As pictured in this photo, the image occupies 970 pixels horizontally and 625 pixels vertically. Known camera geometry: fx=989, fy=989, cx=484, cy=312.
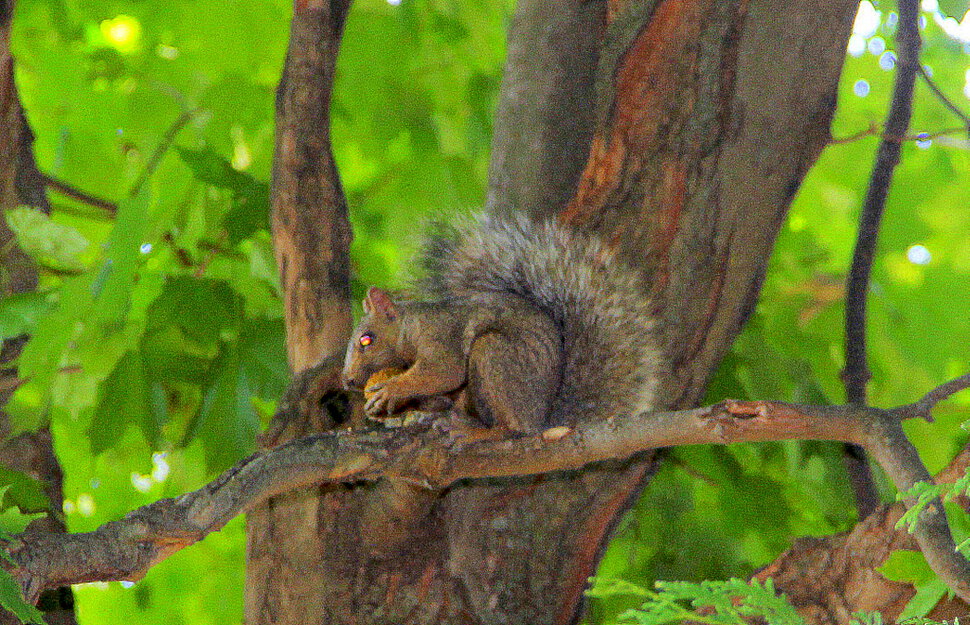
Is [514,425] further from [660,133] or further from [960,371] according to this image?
[960,371]

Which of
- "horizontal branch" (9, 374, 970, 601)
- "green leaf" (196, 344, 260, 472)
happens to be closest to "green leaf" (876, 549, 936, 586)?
"horizontal branch" (9, 374, 970, 601)

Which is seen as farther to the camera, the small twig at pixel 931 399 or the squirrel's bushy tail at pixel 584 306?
the squirrel's bushy tail at pixel 584 306

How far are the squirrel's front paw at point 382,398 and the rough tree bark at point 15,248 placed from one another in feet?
2.58

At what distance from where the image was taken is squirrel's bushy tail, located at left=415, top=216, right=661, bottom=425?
1.80 m

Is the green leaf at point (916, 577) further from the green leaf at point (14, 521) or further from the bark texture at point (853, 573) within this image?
the green leaf at point (14, 521)

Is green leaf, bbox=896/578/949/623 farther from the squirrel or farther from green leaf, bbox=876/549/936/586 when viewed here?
the squirrel

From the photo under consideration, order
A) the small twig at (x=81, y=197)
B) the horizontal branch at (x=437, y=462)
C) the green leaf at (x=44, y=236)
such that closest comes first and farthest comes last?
1. the horizontal branch at (x=437, y=462)
2. the green leaf at (x=44, y=236)
3. the small twig at (x=81, y=197)

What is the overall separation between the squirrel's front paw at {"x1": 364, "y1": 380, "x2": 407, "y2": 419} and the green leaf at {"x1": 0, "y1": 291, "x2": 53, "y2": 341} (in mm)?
721

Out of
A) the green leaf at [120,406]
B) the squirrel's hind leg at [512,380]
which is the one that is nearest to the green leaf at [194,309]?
the green leaf at [120,406]

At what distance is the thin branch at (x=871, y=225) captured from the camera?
2.18 m

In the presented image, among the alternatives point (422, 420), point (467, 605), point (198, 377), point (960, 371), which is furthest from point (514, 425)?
point (960, 371)

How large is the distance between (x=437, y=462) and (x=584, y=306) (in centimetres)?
52

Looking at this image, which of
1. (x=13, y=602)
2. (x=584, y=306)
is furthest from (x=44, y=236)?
(x=13, y=602)

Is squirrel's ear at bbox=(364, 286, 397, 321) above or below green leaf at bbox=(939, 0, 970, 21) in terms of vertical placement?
below
